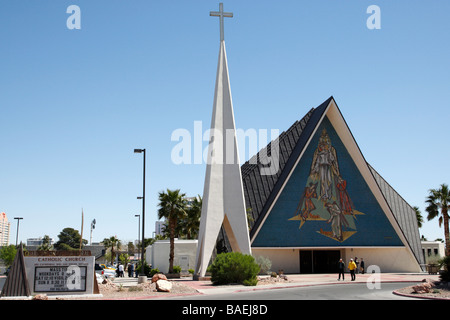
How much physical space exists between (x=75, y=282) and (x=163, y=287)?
171 inches

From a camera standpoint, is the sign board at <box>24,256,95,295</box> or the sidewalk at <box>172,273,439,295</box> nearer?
the sign board at <box>24,256,95,295</box>

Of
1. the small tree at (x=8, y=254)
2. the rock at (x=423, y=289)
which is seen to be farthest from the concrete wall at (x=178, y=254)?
the rock at (x=423, y=289)

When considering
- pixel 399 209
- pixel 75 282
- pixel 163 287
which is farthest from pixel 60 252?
pixel 399 209

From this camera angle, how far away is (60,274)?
19.1 meters

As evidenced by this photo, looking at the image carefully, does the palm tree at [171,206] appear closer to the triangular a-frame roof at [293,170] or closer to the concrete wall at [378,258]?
the triangular a-frame roof at [293,170]

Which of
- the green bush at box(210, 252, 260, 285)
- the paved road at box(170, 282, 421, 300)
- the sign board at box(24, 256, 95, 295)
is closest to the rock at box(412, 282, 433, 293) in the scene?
the paved road at box(170, 282, 421, 300)

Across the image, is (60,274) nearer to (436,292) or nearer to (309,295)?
(309,295)

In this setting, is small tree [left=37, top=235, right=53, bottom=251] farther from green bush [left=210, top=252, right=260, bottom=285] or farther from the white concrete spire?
green bush [left=210, top=252, right=260, bottom=285]

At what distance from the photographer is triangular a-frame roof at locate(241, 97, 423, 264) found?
41438 millimetres

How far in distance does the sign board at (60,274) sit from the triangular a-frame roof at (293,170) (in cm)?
2227

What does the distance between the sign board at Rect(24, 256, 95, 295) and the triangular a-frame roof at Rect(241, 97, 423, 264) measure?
2227cm

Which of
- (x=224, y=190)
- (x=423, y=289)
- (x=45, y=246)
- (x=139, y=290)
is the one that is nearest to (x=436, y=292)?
(x=423, y=289)

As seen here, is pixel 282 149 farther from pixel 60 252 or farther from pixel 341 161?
pixel 60 252

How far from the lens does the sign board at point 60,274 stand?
61.7ft
